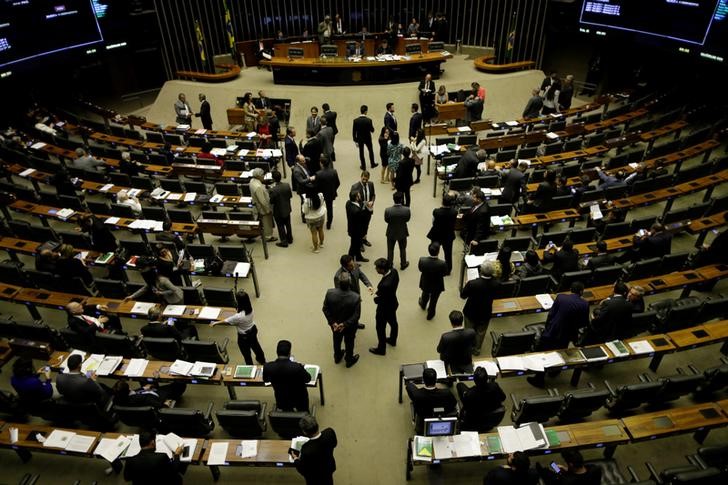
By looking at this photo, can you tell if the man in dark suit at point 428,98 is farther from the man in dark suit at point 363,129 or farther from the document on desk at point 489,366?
the document on desk at point 489,366

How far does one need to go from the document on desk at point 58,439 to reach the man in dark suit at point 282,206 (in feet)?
15.3

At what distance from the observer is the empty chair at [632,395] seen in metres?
5.19

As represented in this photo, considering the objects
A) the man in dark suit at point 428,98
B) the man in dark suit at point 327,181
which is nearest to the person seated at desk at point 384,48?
the man in dark suit at point 428,98

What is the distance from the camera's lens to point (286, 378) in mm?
5074

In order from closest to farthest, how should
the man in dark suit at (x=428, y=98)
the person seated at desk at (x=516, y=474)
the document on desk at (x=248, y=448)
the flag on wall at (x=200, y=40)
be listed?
1. the person seated at desk at (x=516, y=474)
2. the document on desk at (x=248, y=448)
3. the man in dark suit at (x=428, y=98)
4. the flag on wall at (x=200, y=40)

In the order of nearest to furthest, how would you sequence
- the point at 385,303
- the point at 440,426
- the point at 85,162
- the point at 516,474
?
the point at 516,474, the point at 440,426, the point at 385,303, the point at 85,162

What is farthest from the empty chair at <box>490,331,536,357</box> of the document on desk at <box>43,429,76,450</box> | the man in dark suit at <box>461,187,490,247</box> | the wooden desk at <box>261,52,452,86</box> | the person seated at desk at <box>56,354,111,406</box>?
the wooden desk at <box>261,52,452,86</box>

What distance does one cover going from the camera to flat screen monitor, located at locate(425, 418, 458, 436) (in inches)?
183

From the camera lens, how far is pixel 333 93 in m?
15.2

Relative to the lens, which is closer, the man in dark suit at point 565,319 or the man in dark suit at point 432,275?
the man in dark suit at point 565,319

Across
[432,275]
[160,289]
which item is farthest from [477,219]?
[160,289]

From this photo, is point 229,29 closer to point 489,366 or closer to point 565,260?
point 565,260

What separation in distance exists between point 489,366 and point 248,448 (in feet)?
9.73

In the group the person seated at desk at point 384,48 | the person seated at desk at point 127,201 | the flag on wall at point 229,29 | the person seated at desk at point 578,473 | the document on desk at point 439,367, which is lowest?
the document on desk at point 439,367
